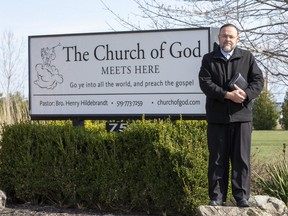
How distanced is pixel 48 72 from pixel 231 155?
3.86 metres

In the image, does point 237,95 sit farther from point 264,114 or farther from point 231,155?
point 264,114

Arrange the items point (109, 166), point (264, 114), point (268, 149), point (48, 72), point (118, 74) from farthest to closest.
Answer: point (264, 114) < point (268, 149) < point (48, 72) < point (118, 74) < point (109, 166)

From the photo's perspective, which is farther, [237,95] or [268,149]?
[268,149]

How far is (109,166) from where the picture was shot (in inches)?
343

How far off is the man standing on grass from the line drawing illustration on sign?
11.5 ft

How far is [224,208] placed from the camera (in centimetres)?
677

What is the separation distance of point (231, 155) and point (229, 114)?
495 millimetres

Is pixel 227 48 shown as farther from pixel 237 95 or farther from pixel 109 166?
pixel 109 166

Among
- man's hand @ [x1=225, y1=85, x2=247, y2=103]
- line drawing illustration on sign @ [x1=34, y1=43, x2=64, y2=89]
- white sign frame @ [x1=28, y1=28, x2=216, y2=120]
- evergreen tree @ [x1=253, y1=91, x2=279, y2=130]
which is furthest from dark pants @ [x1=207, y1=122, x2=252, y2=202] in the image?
evergreen tree @ [x1=253, y1=91, x2=279, y2=130]

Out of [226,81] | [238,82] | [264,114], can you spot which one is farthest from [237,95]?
[264,114]

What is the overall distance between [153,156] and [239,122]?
1898 mm

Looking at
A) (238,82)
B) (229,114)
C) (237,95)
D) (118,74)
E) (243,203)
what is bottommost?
(243,203)

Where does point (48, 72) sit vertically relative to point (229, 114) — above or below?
above

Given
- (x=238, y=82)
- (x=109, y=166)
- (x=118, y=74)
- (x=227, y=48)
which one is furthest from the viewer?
(x=118, y=74)
